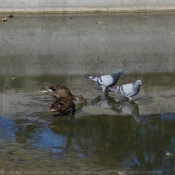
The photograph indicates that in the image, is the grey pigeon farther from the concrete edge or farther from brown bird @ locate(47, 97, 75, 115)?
the concrete edge

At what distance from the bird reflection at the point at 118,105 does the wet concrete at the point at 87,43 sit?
172cm

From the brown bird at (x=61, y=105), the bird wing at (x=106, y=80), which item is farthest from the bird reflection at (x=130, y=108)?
the brown bird at (x=61, y=105)

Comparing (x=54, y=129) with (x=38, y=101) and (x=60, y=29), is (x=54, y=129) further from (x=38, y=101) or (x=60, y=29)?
(x=60, y=29)

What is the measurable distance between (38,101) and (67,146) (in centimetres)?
196

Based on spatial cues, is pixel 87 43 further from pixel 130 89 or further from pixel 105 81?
pixel 130 89

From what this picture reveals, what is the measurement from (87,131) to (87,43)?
551 centimetres

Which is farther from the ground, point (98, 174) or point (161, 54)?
point (161, 54)

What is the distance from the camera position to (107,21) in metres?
14.8

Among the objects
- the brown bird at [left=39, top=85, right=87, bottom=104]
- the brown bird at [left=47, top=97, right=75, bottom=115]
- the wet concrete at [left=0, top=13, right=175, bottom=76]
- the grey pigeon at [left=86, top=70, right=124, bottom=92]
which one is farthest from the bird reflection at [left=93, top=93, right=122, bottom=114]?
the wet concrete at [left=0, top=13, right=175, bottom=76]

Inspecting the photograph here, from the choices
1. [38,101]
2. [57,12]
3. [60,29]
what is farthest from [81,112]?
[57,12]

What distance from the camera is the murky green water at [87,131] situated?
661 cm

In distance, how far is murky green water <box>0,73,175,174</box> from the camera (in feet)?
21.7

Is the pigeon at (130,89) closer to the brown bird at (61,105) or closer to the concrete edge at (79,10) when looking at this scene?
the brown bird at (61,105)

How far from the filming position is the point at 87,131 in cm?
784
